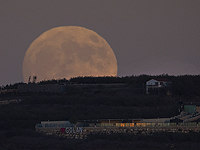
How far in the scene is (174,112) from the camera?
5422 cm

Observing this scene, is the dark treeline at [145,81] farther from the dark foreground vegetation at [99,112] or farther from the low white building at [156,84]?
the low white building at [156,84]

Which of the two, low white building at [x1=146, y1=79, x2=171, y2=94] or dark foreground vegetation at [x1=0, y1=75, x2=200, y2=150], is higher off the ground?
low white building at [x1=146, y1=79, x2=171, y2=94]

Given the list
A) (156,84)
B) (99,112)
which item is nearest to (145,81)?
(156,84)

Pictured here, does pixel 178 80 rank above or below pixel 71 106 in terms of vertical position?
above

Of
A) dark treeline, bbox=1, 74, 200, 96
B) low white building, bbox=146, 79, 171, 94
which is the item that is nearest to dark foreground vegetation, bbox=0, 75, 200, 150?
dark treeline, bbox=1, 74, 200, 96

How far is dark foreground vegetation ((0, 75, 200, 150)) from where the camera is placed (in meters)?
40.7

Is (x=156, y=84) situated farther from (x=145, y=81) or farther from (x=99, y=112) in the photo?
(x=99, y=112)

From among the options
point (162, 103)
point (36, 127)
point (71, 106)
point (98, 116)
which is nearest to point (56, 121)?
point (36, 127)

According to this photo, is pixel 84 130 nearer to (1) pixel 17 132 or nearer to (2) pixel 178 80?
(1) pixel 17 132

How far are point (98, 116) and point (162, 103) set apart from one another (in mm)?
14090

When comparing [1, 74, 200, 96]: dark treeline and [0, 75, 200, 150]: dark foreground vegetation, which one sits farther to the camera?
[1, 74, 200, 96]: dark treeline

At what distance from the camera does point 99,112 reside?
54500mm

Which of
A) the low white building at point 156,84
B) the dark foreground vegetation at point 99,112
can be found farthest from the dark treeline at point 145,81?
the low white building at point 156,84

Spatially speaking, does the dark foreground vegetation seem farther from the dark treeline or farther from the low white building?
the low white building
